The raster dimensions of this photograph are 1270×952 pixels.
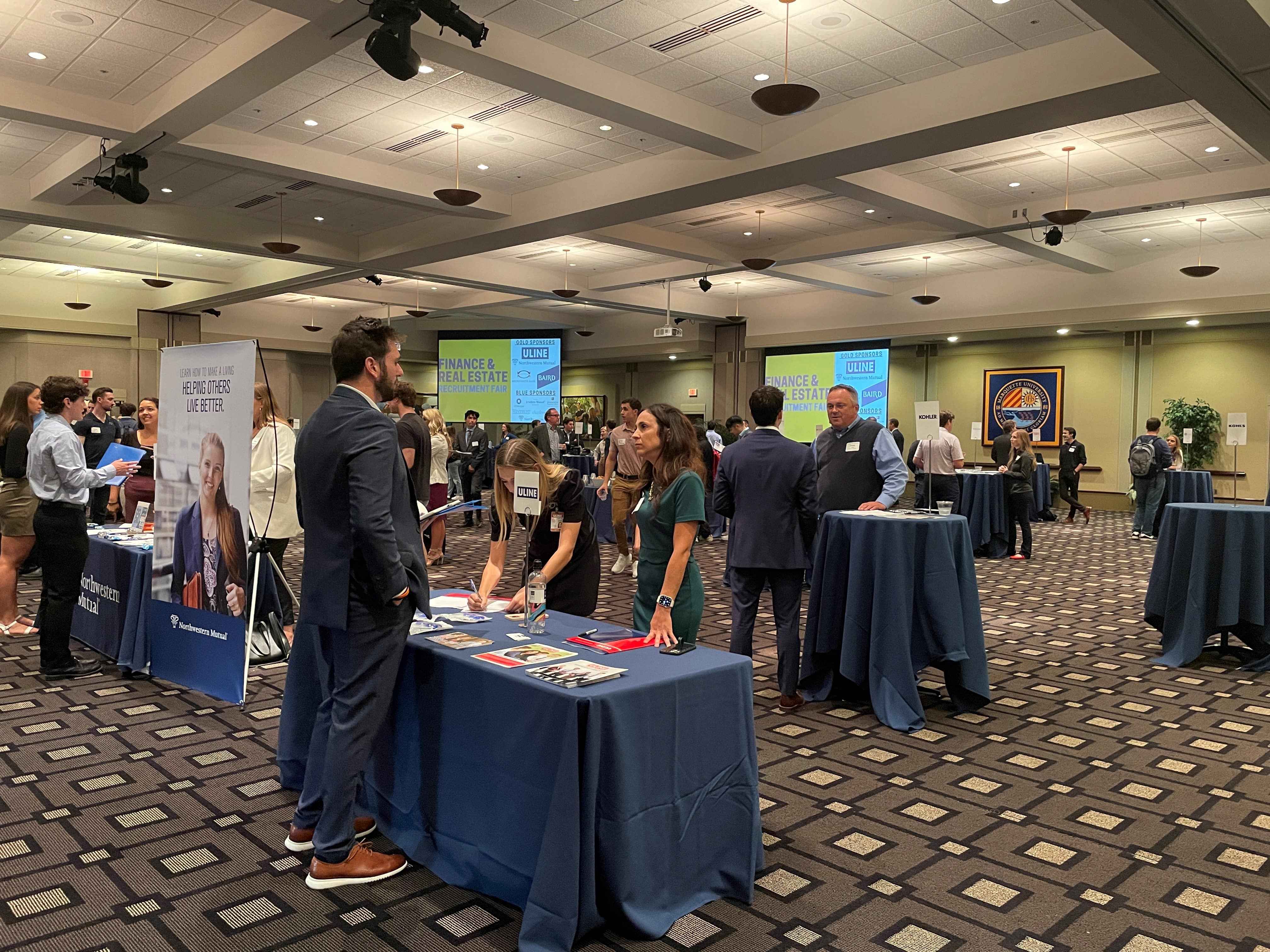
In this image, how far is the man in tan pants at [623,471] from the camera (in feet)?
25.9

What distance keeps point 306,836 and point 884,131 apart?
634 centimetres

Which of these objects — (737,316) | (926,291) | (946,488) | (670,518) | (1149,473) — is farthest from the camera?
(737,316)

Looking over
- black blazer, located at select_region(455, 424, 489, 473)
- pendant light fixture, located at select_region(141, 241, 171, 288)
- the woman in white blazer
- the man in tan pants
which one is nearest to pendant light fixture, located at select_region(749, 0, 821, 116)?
the man in tan pants

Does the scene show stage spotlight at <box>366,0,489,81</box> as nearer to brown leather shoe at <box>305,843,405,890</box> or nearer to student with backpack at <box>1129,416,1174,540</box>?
brown leather shoe at <box>305,843,405,890</box>

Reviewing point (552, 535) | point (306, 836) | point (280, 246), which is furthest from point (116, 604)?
point (280, 246)

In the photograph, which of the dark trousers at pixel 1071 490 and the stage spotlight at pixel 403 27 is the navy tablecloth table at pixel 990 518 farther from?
the stage spotlight at pixel 403 27

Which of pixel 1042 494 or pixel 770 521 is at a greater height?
pixel 770 521

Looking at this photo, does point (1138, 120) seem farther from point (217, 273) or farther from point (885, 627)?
point (217, 273)

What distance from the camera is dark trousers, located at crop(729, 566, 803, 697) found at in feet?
13.1

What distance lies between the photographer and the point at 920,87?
6766 mm

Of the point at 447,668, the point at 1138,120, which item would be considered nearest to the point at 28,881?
the point at 447,668

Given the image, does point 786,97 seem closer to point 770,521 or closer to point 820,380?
point 770,521

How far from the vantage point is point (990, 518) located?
1022cm

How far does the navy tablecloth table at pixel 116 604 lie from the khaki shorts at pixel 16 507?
391 mm
